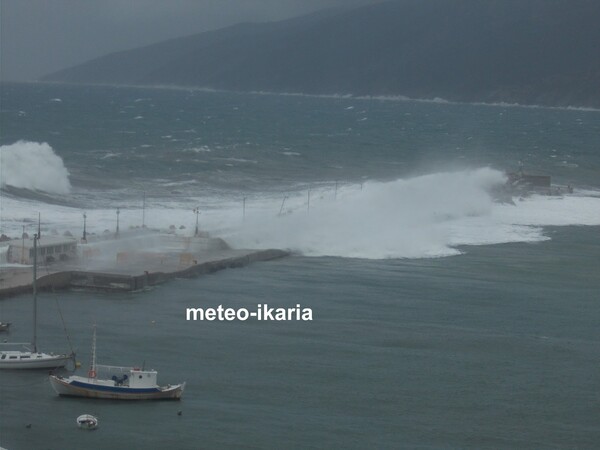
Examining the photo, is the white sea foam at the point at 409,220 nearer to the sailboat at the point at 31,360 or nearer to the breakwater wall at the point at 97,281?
the breakwater wall at the point at 97,281

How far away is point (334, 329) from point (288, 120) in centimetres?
8225

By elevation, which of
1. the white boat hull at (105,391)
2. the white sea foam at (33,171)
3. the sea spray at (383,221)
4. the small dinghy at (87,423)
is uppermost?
the white sea foam at (33,171)

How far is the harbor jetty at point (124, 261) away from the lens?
25391mm

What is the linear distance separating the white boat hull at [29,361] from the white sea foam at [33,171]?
82.6 ft

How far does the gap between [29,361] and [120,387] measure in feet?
6.90

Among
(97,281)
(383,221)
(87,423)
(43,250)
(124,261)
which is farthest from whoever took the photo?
(383,221)

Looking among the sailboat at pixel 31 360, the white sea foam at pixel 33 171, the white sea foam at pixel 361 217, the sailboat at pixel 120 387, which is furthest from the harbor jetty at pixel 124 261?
the white sea foam at pixel 33 171

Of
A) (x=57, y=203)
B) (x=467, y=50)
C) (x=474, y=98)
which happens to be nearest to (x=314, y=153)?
(x=57, y=203)

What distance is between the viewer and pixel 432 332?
A: 22.1 metres

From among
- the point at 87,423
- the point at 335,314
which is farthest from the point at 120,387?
the point at 335,314

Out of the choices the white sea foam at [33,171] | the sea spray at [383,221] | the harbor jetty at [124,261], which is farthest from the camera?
the white sea foam at [33,171]

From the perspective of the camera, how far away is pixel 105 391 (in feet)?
56.9

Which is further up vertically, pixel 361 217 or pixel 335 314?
pixel 361 217

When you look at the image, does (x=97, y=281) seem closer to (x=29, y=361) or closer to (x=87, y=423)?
(x=29, y=361)
